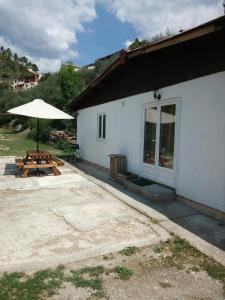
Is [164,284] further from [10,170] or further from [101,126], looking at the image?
[101,126]

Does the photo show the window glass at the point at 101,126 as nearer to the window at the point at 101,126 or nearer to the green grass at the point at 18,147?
the window at the point at 101,126

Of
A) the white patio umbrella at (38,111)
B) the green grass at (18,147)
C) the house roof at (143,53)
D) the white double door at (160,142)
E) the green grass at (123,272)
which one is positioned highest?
the house roof at (143,53)

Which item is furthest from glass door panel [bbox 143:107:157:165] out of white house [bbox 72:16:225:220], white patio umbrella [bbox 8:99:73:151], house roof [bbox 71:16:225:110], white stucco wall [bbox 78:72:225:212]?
white patio umbrella [bbox 8:99:73:151]

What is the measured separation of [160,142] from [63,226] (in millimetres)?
3716

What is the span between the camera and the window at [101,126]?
12.6 m

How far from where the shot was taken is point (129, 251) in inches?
184

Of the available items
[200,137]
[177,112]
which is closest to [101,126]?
[177,112]

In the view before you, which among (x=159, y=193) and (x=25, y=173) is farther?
(x=25, y=173)

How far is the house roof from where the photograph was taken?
5.48 metres

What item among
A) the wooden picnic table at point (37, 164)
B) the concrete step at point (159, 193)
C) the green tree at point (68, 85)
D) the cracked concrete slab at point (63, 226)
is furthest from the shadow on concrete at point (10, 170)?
the green tree at point (68, 85)

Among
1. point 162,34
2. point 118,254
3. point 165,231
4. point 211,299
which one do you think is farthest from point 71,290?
point 162,34

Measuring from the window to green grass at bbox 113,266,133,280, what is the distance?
868cm

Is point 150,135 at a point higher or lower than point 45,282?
higher

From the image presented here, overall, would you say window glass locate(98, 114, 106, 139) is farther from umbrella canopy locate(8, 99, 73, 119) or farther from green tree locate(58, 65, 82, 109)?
green tree locate(58, 65, 82, 109)
